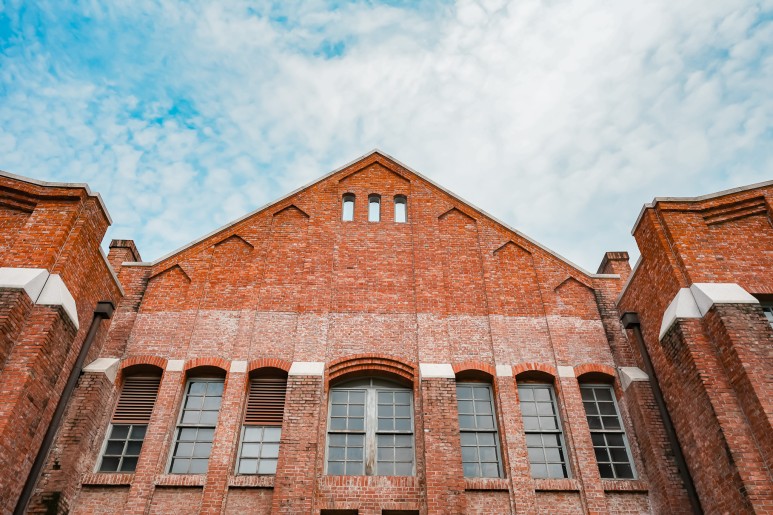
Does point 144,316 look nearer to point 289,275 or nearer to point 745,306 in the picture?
point 289,275

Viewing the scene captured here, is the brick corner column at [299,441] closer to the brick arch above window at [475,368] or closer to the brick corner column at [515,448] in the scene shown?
the brick arch above window at [475,368]

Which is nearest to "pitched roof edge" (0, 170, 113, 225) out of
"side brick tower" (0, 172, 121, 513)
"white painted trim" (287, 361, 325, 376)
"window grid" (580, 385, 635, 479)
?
"side brick tower" (0, 172, 121, 513)

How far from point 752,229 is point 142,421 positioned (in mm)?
12771

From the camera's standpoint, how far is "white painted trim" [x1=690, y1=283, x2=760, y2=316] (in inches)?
388

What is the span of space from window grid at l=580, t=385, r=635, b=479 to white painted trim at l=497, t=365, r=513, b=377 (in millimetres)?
1628

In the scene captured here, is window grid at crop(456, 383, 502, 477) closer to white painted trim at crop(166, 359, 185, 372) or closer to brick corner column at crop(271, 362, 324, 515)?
brick corner column at crop(271, 362, 324, 515)

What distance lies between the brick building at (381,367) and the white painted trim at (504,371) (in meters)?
0.05

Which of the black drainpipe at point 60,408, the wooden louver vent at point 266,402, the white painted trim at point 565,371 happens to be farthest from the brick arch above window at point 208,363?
the white painted trim at point 565,371

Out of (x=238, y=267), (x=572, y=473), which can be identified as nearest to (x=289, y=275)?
(x=238, y=267)

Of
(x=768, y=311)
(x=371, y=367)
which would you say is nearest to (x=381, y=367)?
(x=371, y=367)

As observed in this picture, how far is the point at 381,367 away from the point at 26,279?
22.0 feet

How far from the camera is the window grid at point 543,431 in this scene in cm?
1048

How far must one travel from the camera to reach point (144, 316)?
39.6ft

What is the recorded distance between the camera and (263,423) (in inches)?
427
